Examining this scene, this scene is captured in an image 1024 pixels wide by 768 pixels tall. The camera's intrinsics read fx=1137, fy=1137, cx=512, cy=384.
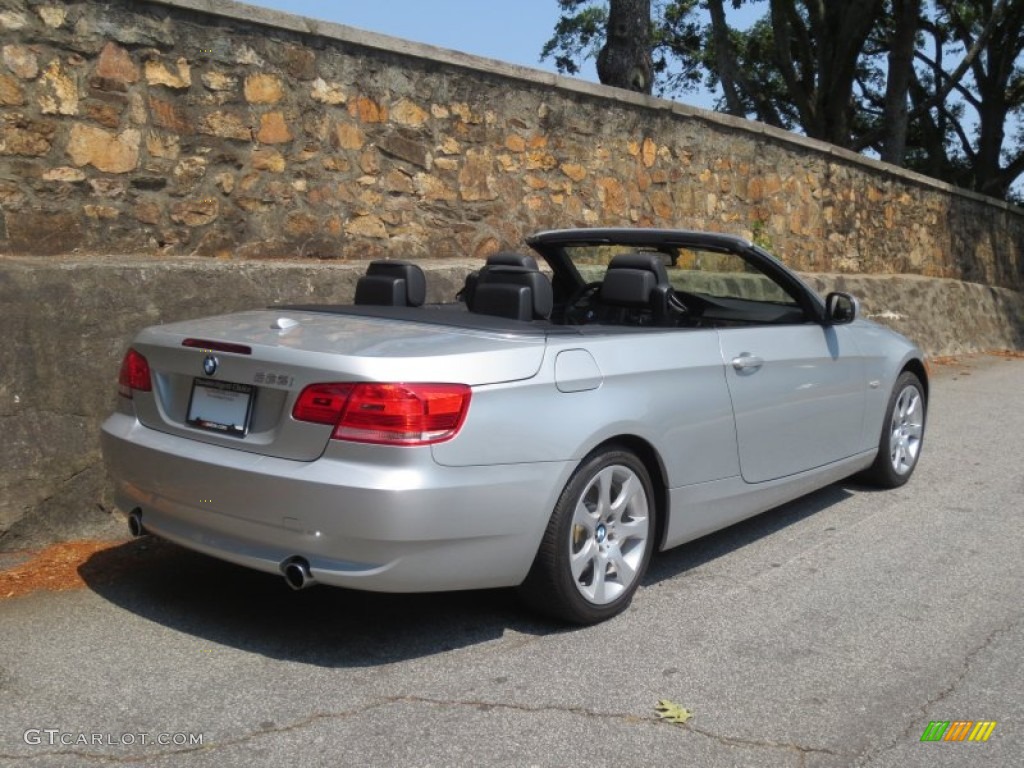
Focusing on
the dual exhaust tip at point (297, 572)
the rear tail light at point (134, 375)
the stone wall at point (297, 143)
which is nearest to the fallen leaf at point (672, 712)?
the dual exhaust tip at point (297, 572)

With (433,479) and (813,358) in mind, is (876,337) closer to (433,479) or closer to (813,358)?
(813,358)

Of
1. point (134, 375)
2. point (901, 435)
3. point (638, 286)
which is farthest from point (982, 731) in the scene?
point (901, 435)

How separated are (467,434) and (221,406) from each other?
3.14 ft

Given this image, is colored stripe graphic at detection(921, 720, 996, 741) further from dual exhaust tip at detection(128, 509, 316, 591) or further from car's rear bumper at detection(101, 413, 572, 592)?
dual exhaust tip at detection(128, 509, 316, 591)

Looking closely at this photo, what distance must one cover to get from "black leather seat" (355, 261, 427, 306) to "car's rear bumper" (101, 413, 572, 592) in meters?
1.33

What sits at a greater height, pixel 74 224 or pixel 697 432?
pixel 74 224

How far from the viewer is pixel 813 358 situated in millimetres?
5684

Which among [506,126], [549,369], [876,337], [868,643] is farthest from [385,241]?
[868,643]

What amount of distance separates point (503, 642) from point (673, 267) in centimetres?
265

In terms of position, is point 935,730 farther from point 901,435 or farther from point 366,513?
point 901,435

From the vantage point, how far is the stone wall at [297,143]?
5957 millimetres

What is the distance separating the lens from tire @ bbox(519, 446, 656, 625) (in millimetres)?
4141

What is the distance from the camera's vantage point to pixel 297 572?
382 centimetres

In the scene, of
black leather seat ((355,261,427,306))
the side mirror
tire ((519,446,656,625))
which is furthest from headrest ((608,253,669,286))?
the side mirror
